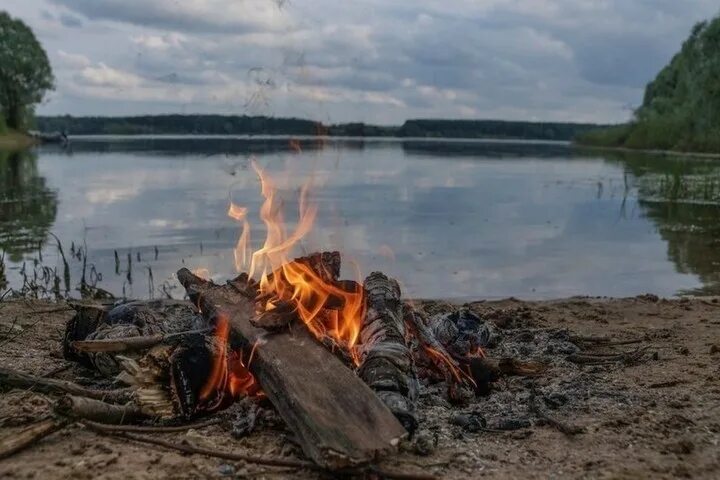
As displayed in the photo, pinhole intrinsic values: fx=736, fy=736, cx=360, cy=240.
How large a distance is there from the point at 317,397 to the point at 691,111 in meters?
69.6

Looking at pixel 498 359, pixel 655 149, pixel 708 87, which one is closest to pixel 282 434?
pixel 498 359

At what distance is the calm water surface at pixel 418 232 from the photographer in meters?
13.2

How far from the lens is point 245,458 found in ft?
13.9

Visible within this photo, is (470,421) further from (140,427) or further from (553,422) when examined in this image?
(140,427)

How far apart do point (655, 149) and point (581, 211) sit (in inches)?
2489

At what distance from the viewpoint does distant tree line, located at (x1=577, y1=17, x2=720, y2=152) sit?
60219 mm

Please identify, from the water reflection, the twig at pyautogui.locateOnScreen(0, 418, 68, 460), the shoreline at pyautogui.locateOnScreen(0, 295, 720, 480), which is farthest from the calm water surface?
the twig at pyautogui.locateOnScreen(0, 418, 68, 460)

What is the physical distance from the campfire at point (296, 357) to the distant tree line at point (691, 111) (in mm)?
60420

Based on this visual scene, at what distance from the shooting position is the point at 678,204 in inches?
1029

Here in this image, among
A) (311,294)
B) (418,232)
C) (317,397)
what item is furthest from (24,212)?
(317,397)

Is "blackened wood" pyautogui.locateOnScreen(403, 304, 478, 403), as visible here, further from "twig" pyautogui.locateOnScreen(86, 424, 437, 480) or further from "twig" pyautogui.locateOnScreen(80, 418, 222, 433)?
"twig" pyautogui.locateOnScreen(80, 418, 222, 433)

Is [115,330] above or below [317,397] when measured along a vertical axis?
below

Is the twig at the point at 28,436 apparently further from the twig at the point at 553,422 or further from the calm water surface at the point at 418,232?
the calm water surface at the point at 418,232

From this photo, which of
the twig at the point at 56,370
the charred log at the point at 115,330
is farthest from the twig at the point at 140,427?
the twig at the point at 56,370
